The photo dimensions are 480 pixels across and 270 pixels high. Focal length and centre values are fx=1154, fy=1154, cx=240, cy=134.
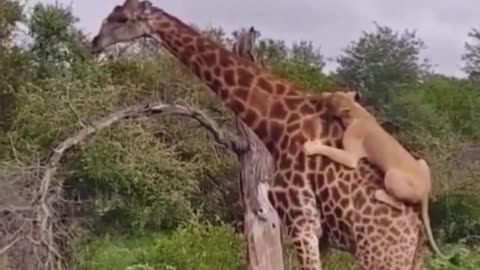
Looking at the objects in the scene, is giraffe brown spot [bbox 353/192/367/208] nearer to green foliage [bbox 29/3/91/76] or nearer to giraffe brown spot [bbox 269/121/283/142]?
giraffe brown spot [bbox 269/121/283/142]

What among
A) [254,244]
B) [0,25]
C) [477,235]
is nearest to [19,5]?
[0,25]

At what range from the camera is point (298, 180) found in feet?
8.94

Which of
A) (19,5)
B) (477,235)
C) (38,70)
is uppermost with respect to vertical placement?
(19,5)

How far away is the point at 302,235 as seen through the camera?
107 inches

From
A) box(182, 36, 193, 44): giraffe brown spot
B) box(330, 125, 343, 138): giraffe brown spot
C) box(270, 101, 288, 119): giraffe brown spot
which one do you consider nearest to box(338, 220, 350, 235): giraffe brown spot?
box(330, 125, 343, 138): giraffe brown spot

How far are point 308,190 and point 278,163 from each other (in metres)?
0.12

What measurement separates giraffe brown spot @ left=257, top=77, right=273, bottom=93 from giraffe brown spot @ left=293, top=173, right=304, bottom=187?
267mm

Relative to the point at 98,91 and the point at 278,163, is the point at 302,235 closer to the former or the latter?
the point at 278,163

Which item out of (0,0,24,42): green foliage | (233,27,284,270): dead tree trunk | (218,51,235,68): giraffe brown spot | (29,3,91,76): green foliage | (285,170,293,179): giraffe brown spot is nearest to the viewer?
(285,170,293,179): giraffe brown spot

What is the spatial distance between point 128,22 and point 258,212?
3.62 metres

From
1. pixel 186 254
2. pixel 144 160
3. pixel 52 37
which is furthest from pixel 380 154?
pixel 52 37

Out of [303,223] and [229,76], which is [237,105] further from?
[303,223]

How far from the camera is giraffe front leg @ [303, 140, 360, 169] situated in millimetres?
2664

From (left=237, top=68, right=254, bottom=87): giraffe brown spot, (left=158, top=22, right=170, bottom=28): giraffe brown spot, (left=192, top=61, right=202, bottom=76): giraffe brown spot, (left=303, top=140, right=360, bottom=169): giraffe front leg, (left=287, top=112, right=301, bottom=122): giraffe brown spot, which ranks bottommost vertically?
(left=303, top=140, right=360, bottom=169): giraffe front leg
